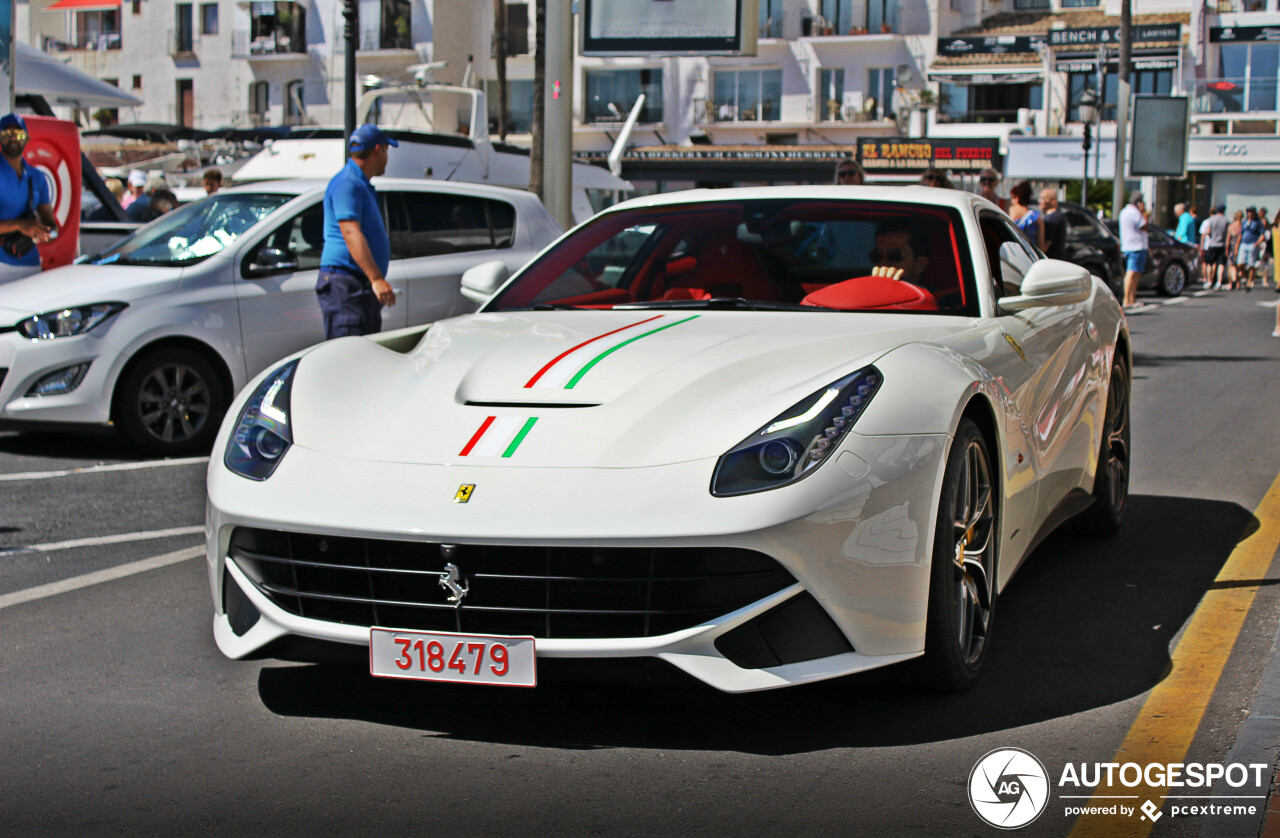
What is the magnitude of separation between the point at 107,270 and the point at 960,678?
6222 mm

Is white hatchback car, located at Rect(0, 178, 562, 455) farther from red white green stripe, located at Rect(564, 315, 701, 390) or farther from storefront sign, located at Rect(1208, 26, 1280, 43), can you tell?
storefront sign, located at Rect(1208, 26, 1280, 43)

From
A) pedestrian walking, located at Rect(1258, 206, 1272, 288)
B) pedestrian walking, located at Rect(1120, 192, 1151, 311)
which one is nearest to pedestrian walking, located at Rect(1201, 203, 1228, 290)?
pedestrian walking, located at Rect(1258, 206, 1272, 288)

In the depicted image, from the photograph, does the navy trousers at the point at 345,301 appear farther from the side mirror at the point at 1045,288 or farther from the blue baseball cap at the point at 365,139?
the side mirror at the point at 1045,288

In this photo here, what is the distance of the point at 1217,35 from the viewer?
167ft

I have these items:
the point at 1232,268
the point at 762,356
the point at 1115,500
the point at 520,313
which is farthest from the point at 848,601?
the point at 1232,268

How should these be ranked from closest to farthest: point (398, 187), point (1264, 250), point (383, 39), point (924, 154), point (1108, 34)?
point (398, 187) → point (1264, 250) → point (924, 154) → point (1108, 34) → point (383, 39)

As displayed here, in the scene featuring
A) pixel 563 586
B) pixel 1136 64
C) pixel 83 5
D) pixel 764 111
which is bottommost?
pixel 563 586

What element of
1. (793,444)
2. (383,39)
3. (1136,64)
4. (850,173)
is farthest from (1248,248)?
(383,39)

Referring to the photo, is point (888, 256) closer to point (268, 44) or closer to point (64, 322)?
point (64, 322)

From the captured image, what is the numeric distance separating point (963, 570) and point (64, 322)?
5.73 metres

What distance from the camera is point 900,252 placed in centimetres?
473

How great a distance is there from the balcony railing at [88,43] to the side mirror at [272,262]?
60211 millimetres

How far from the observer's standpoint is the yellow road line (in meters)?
3.03

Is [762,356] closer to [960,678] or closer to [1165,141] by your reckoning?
[960,678]
